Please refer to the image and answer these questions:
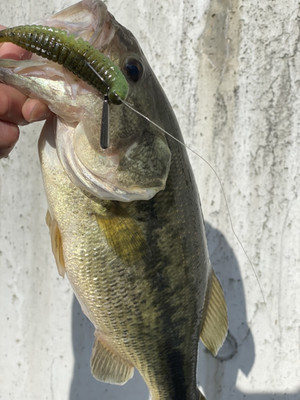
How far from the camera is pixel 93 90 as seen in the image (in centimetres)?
91

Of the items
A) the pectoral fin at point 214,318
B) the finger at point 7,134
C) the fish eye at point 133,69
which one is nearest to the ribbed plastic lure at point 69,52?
the fish eye at point 133,69

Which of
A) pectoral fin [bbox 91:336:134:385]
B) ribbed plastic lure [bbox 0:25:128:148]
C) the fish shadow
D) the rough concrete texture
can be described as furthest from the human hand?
the fish shadow

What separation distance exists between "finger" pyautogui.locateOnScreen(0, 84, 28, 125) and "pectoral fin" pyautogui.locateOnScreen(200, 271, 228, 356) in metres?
0.66

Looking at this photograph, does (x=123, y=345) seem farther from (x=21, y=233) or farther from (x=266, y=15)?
(x=266, y=15)

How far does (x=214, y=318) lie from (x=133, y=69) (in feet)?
2.36

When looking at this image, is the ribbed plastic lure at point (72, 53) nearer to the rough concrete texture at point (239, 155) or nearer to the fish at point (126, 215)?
the fish at point (126, 215)

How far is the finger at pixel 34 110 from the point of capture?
0.93 meters

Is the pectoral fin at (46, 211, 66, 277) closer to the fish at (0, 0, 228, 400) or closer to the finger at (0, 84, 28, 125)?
the fish at (0, 0, 228, 400)

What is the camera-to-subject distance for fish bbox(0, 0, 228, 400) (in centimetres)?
91

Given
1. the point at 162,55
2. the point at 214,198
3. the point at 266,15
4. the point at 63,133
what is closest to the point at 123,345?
the point at 63,133

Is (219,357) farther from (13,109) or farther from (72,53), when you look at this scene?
(72,53)

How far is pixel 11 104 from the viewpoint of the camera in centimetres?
98

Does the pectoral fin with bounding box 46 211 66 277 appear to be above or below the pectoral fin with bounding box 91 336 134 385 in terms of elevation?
above

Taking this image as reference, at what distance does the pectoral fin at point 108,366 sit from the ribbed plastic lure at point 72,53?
0.73m
